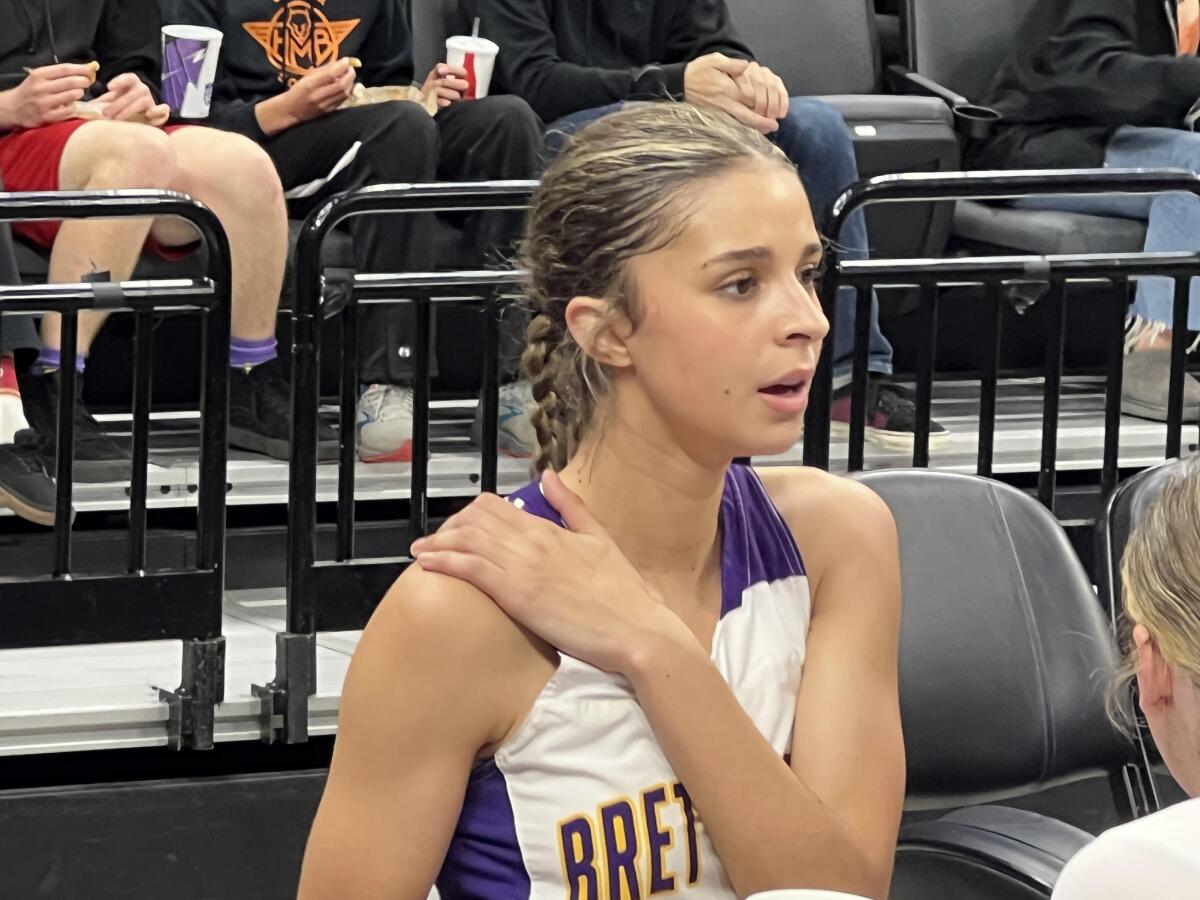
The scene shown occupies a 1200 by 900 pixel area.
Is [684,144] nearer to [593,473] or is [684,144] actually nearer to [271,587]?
[593,473]

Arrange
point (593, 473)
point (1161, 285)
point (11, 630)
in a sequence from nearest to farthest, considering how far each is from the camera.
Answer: point (593, 473)
point (11, 630)
point (1161, 285)

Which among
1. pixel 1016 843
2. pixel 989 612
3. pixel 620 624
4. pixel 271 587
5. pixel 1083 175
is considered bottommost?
pixel 271 587

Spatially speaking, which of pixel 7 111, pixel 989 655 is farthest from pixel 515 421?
pixel 989 655

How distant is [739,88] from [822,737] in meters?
2.28

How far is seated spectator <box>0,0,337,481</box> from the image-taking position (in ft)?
10.2

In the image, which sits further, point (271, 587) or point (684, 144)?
point (271, 587)

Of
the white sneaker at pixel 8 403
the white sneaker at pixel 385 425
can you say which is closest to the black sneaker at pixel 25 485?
the white sneaker at pixel 8 403

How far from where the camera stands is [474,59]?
12.0ft

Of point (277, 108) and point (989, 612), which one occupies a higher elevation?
point (277, 108)

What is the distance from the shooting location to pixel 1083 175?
9.22ft

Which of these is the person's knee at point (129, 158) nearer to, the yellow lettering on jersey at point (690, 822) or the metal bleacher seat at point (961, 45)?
the metal bleacher seat at point (961, 45)

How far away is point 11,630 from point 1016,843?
4.83 feet

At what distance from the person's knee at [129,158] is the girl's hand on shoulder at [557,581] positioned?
1.96m

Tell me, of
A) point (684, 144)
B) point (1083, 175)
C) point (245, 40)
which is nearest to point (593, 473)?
point (684, 144)
